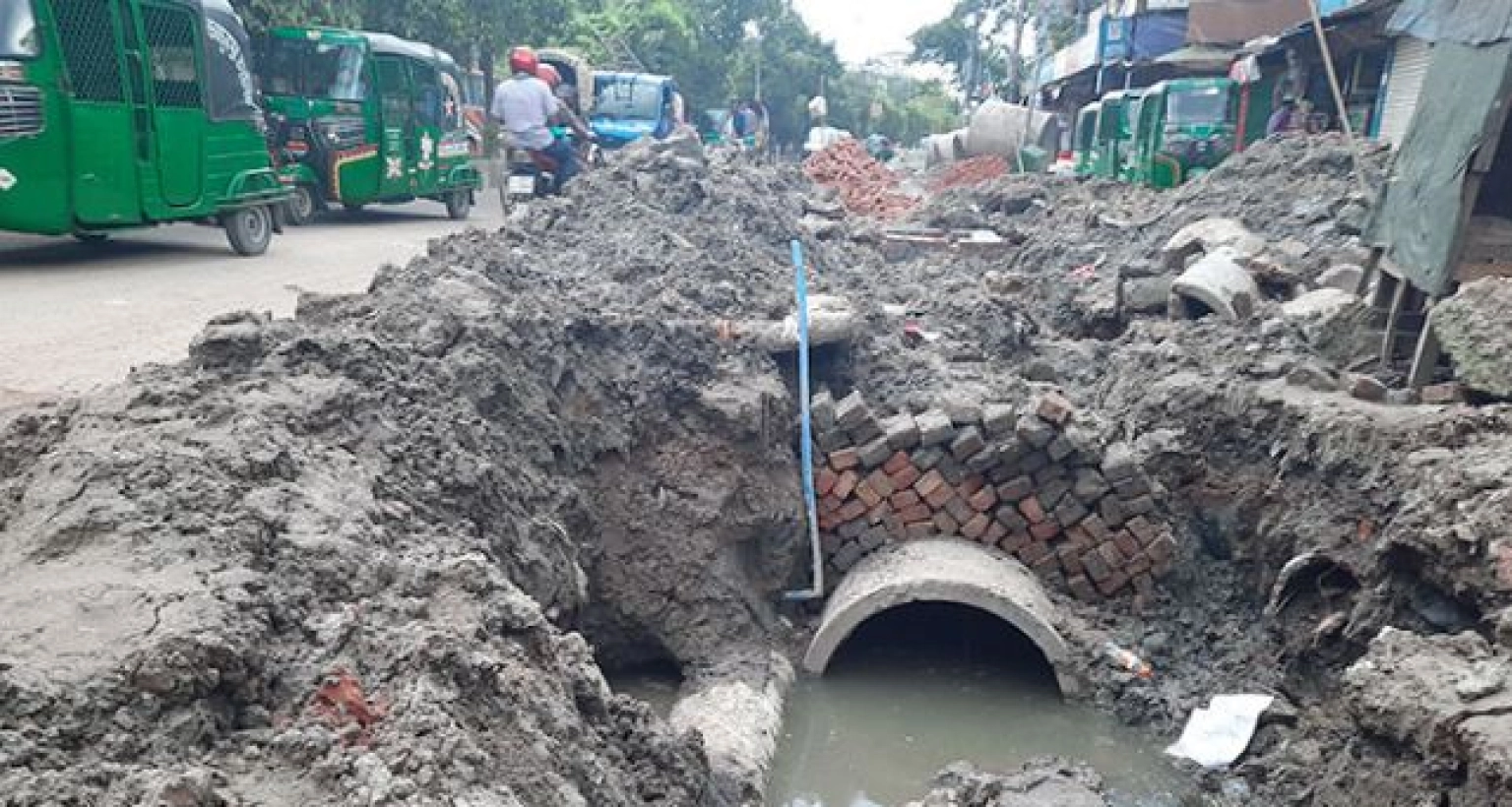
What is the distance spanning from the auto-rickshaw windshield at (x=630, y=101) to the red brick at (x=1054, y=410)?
14219 mm

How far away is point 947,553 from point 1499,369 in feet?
9.15

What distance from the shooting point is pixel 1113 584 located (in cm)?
623

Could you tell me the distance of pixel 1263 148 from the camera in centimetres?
1405

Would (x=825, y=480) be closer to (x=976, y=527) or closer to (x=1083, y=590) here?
(x=976, y=527)

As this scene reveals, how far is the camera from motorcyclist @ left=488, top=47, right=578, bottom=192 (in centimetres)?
1255

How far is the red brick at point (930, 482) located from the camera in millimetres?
6148

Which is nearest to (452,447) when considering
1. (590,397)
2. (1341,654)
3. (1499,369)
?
(590,397)

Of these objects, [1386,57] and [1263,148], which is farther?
[1386,57]

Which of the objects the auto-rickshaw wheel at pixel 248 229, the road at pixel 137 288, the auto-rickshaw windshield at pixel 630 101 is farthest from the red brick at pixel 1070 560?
the auto-rickshaw windshield at pixel 630 101

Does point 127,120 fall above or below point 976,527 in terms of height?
above

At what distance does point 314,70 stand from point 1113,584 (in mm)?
11252

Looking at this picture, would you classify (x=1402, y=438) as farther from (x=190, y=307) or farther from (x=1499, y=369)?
(x=190, y=307)

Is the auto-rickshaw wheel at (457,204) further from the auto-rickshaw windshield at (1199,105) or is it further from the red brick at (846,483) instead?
the red brick at (846,483)

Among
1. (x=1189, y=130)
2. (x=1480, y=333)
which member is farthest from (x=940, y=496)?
(x=1189, y=130)
